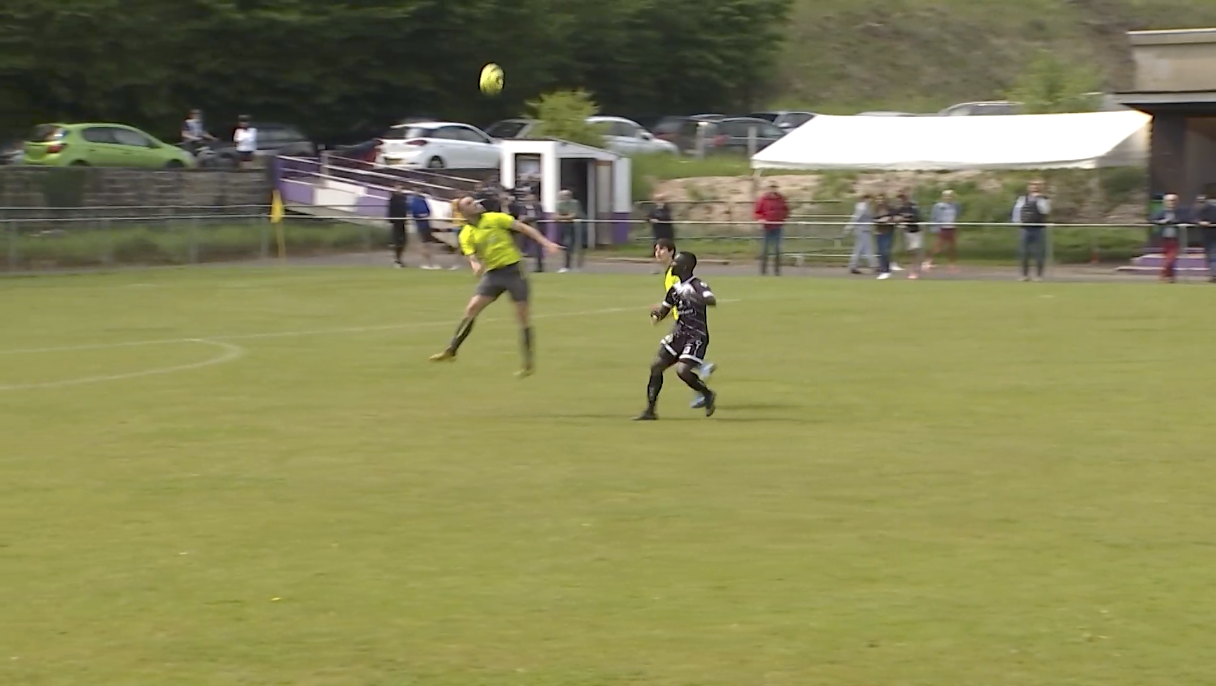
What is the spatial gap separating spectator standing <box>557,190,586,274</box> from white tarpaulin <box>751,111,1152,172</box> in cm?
406

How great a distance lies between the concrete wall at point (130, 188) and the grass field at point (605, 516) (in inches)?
776

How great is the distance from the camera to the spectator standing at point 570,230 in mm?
38406

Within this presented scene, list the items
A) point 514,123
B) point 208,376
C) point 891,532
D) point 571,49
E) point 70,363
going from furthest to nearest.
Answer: point 571,49 → point 514,123 → point 70,363 → point 208,376 → point 891,532

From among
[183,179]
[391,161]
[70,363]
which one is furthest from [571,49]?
[70,363]

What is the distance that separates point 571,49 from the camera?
216ft

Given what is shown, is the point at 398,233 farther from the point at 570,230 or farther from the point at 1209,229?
the point at 1209,229

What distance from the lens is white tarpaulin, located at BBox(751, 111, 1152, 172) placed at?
39.4m

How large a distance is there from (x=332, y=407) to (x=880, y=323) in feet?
34.6

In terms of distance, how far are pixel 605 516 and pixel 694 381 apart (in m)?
Answer: 4.67

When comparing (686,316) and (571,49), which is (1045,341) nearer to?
(686,316)

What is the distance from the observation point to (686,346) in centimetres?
1504

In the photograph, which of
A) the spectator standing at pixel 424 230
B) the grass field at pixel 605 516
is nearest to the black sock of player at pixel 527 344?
the grass field at pixel 605 516

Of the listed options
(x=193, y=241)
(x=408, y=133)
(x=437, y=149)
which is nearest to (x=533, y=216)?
(x=193, y=241)

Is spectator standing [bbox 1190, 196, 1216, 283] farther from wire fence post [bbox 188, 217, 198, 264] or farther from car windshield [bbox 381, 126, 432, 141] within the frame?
car windshield [bbox 381, 126, 432, 141]
